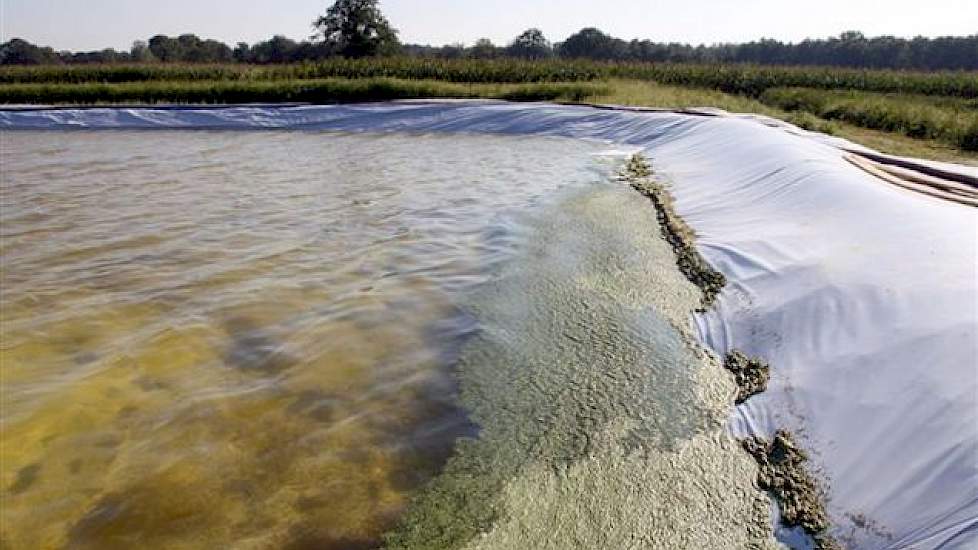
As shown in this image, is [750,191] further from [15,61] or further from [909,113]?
[15,61]

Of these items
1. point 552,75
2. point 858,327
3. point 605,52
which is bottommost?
point 858,327

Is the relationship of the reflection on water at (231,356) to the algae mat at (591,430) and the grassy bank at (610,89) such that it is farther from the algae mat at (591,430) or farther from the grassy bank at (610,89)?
the grassy bank at (610,89)

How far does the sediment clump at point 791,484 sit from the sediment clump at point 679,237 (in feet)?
3.40

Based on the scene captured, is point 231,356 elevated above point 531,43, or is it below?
below

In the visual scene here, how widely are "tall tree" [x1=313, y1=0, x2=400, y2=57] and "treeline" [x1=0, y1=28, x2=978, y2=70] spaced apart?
0.63 metres

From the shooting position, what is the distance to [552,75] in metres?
13.4

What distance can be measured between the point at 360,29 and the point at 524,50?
1544 centimetres

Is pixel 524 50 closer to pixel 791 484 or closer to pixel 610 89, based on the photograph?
pixel 610 89

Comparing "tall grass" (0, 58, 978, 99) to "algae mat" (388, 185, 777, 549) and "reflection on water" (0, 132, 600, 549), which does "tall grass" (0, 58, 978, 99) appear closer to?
"reflection on water" (0, 132, 600, 549)

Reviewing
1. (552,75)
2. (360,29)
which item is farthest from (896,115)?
(360,29)

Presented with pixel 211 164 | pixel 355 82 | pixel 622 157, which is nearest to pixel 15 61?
pixel 355 82

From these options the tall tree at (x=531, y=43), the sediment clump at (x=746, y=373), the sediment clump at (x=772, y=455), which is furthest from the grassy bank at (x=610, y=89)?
the tall tree at (x=531, y=43)

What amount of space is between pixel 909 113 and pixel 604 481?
8400mm

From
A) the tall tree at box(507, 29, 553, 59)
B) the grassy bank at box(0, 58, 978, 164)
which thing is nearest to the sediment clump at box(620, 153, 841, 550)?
the grassy bank at box(0, 58, 978, 164)
